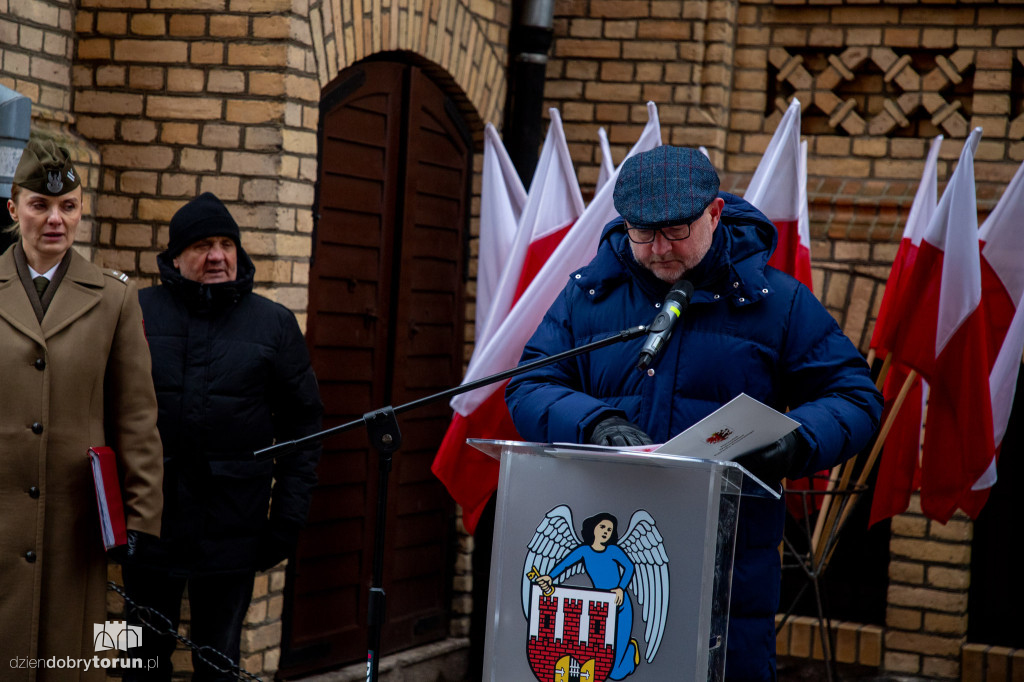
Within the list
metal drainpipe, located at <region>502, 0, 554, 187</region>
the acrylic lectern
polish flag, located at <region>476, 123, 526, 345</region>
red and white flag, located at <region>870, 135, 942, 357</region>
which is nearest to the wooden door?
metal drainpipe, located at <region>502, 0, 554, 187</region>

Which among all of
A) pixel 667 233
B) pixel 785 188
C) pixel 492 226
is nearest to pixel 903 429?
pixel 785 188

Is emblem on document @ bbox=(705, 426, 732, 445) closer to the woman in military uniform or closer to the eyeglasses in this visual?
the eyeglasses

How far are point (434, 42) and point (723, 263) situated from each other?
2931mm

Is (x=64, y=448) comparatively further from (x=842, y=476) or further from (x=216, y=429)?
(x=842, y=476)

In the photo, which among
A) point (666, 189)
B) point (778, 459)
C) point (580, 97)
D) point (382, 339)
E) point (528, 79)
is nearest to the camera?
point (778, 459)

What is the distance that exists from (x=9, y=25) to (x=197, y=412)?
1.55 m

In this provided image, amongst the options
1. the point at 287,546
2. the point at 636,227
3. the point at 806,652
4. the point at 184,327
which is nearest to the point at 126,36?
the point at 184,327

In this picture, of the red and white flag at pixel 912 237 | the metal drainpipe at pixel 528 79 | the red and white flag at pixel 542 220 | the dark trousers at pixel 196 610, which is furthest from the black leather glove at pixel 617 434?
the metal drainpipe at pixel 528 79

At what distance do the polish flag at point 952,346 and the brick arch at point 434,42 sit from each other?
7.14ft

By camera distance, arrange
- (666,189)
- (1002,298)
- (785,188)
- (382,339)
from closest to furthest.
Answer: (666,189) → (1002,298) → (785,188) → (382,339)

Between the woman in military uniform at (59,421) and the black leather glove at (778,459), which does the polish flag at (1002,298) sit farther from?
the woman in military uniform at (59,421)

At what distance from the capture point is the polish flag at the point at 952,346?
459 cm

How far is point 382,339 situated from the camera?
5.40 metres

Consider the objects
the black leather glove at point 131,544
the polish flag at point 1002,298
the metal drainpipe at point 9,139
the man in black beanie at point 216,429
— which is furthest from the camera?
the polish flag at point 1002,298
